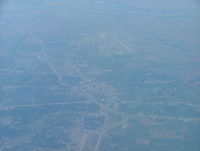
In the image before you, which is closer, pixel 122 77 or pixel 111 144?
pixel 111 144

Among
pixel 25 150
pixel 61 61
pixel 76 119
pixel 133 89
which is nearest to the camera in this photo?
pixel 25 150

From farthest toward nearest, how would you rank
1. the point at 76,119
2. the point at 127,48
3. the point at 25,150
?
the point at 127,48
the point at 76,119
the point at 25,150

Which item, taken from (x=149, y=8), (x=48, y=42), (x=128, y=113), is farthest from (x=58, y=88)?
(x=149, y=8)

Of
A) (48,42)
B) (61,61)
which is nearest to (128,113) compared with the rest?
(61,61)

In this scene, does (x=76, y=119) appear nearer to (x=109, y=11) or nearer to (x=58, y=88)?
(x=58, y=88)

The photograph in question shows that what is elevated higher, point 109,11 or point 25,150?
point 109,11

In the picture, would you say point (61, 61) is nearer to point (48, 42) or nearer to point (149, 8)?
point (48, 42)
